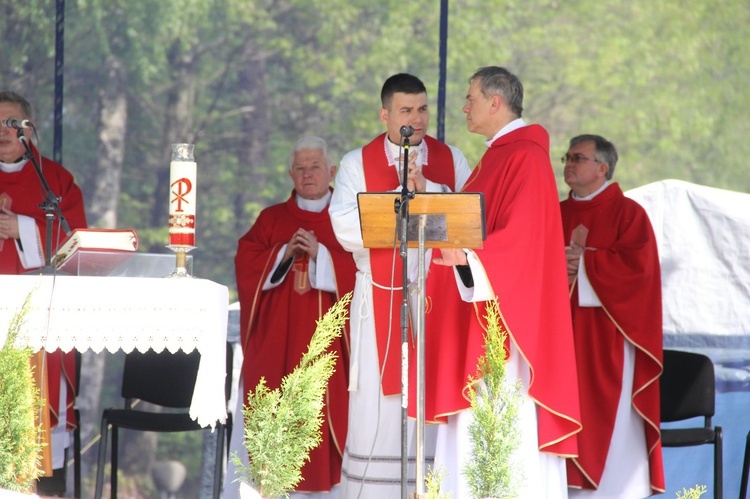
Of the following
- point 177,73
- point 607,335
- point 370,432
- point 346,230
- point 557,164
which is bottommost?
point 370,432

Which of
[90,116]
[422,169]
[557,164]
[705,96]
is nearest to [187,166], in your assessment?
[422,169]

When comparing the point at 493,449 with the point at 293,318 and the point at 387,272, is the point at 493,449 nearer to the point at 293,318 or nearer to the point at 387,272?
the point at 387,272

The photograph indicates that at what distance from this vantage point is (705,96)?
14.4m

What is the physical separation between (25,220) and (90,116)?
7.80 m

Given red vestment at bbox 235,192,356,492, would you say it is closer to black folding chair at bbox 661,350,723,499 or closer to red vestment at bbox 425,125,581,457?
red vestment at bbox 425,125,581,457

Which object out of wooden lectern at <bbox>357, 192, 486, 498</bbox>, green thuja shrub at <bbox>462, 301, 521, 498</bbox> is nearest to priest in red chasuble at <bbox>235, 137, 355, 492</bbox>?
wooden lectern at <bbox>357, 192, 486, 498</bbox>

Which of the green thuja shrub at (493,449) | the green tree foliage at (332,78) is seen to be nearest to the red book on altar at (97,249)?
the green thuja shrub at (493,449)

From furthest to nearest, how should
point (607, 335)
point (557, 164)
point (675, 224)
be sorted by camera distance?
1. point (557, 164)
2. point (675, 224)
3. point (607, 335)

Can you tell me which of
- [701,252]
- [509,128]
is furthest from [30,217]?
[701,252]

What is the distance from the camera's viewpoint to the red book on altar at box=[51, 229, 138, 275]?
3.93 metres

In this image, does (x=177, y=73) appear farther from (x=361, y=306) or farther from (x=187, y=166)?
(x=187, y=166)

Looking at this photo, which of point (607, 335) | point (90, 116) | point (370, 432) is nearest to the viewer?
point (370, 432)

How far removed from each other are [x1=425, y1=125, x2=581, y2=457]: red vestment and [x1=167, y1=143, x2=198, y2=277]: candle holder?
1.16 metres

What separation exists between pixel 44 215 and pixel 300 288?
139cm
